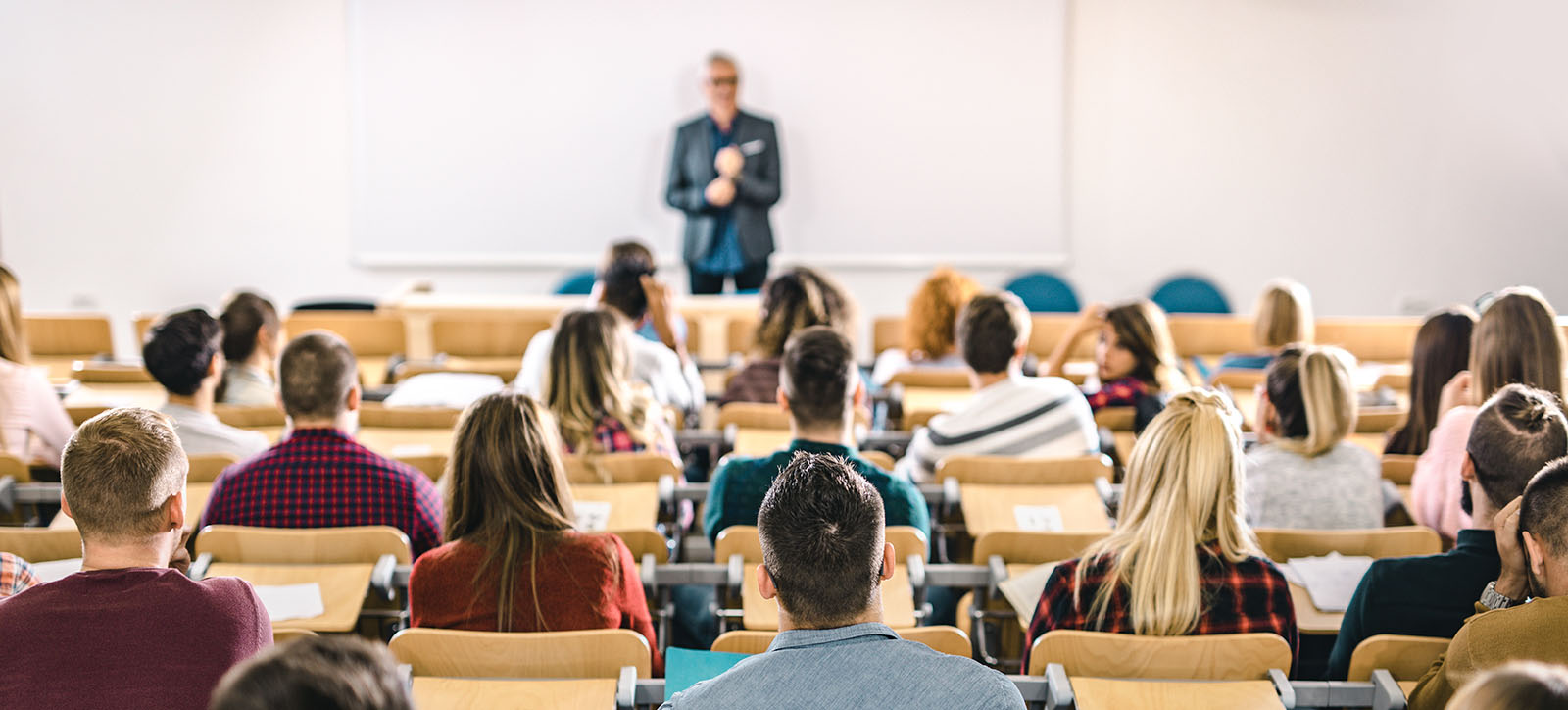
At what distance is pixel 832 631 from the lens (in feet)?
5.82

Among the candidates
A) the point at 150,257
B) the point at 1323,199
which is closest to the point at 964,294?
the point at 1323,199

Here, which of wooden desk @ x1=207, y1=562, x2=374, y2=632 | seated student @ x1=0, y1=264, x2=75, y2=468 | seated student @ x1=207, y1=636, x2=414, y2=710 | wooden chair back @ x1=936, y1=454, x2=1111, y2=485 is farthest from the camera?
seated student @ x1=0, y1=264, x2=75, y2=468

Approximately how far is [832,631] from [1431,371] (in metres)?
2.73

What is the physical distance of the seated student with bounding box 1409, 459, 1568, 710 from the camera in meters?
1.99

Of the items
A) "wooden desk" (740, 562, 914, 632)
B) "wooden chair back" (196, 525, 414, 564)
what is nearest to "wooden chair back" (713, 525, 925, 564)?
"wooden desk" (740, 562, 914, 632)

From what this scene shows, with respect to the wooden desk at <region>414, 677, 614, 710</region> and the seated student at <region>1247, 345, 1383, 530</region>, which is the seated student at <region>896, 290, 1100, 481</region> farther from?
the wooden desk at <region>414, 677, 614, 710</region>

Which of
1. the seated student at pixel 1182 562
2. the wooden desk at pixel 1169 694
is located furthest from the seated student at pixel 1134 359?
the wooden desk at pixel 1169 694

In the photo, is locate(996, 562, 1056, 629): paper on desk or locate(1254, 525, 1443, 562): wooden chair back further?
locate(1254, 525, 1443, 562): wooden chair back

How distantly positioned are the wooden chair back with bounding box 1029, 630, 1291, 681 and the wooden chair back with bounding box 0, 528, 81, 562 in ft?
6.51

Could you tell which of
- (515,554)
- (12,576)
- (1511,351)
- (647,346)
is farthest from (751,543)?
(1511,351)

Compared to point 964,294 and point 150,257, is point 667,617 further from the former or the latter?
point 150,257

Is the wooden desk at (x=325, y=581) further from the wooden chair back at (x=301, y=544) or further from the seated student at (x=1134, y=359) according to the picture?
the seated student at (x=1134, y=359)

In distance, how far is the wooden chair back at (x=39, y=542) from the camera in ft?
8.68

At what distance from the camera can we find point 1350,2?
7.50m
